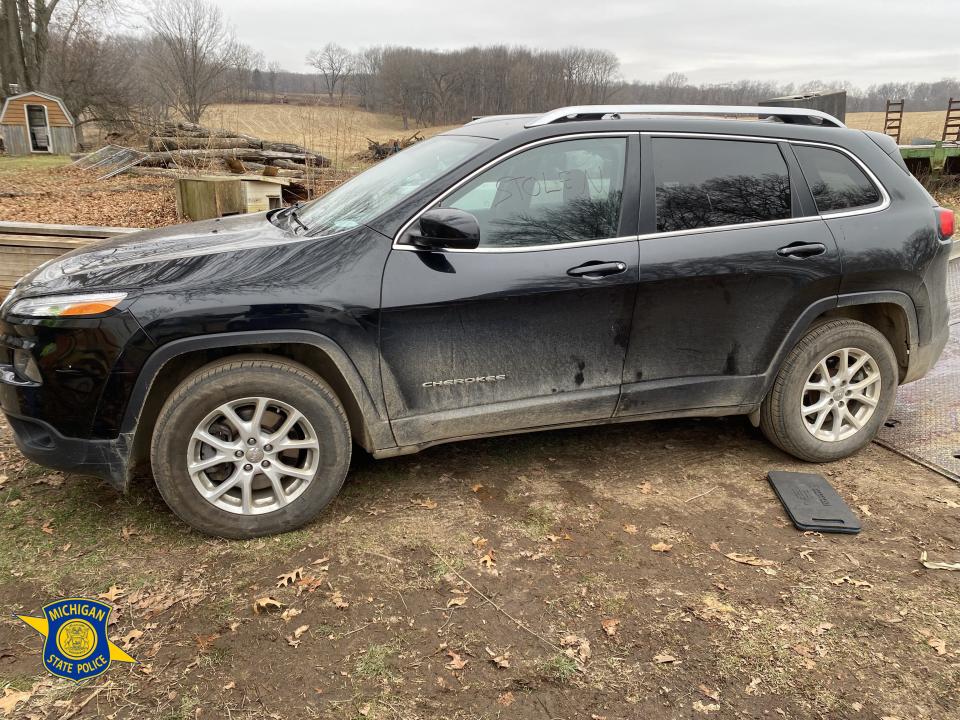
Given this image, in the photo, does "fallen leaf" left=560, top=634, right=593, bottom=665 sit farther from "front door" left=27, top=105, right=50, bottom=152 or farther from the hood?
"front door" left=27, top=105, right=50, bottom=152

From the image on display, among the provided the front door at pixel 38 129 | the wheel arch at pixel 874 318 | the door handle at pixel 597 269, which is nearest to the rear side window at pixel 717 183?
the door handle at pixel 597 269

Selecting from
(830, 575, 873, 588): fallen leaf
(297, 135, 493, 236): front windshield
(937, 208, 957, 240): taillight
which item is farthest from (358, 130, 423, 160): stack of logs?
(830, 575, 873, 588): fallen leaf

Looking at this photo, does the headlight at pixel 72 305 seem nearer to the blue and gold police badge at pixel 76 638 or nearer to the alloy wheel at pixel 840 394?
the blue and gold police badge at pixel 76 638

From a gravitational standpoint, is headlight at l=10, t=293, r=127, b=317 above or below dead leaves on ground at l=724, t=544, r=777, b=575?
above

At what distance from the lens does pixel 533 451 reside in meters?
4.21

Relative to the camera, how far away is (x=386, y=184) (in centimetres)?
376

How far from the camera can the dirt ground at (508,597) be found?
244cm

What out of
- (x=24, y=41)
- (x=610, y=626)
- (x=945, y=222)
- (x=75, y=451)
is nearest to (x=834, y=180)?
(x=945, y=222)

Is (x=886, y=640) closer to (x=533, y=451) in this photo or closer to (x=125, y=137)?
(x=533, y=451)

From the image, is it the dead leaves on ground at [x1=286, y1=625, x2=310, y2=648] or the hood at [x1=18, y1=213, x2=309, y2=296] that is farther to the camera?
the hood at [x1=18, y1=213, x2=309, y2=296]

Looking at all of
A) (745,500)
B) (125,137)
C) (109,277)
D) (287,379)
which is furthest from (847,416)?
(125,137)

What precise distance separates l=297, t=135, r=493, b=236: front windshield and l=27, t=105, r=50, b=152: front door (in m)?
32.4

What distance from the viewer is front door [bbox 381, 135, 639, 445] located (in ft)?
10.7

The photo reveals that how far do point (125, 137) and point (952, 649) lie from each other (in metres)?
30.3
